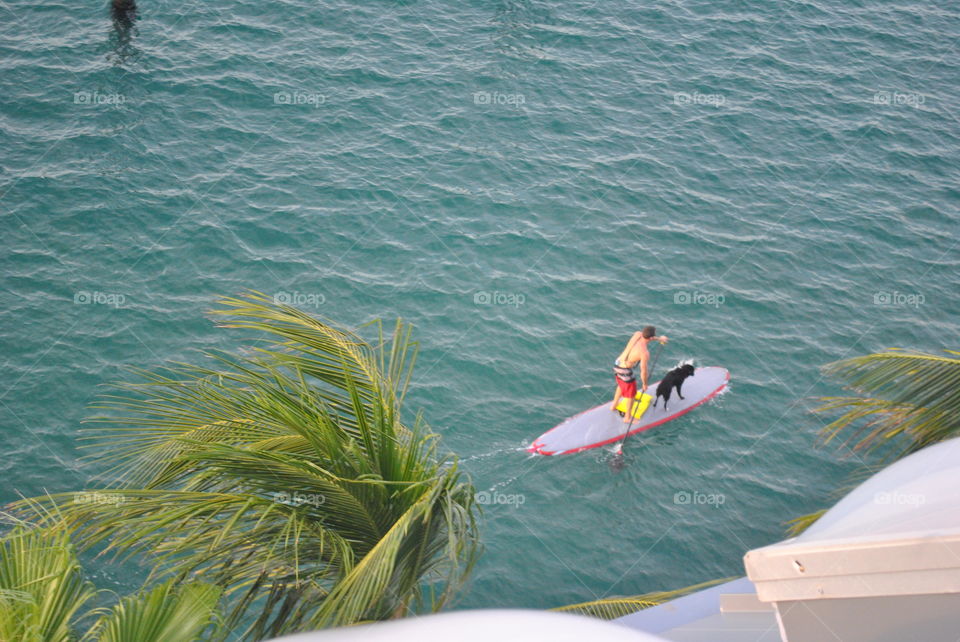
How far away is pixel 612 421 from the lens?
46.3 feet

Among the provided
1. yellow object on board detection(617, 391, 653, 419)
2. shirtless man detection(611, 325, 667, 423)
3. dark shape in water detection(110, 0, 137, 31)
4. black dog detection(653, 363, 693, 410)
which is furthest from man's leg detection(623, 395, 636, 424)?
dark shape in water detection(110, 0, 137, 31)

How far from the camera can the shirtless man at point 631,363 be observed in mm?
13656

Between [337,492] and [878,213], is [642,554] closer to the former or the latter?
[337,492]

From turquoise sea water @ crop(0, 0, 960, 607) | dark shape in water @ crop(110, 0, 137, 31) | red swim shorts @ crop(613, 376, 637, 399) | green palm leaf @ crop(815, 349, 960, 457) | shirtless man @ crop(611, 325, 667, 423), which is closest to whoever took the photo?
green palm leaf @ crop(815, 349, 960, 457)

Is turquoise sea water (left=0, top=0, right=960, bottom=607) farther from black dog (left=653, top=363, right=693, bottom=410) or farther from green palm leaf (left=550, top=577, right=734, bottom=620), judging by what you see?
green palm leaf (left=550, top=577, right=734, bottom=620)

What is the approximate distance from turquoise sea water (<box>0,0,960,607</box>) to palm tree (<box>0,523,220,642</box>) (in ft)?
24.4

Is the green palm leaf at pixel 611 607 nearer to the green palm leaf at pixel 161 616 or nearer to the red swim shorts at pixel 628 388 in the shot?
the green palm leaf at pixel 161 616

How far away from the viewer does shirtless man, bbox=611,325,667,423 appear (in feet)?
44.8

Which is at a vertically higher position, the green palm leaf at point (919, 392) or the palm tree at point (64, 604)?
the palm tree at point (64, 604)

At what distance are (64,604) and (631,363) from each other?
33.3 feet

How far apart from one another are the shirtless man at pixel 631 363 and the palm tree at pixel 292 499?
8.27 m

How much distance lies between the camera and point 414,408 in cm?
1434

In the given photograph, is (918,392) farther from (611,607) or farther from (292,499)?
(292,499)

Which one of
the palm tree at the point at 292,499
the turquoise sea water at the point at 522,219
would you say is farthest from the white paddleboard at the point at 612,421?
the palm tree at the point at 292,499
